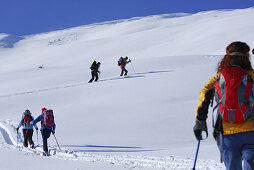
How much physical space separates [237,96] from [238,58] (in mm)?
384

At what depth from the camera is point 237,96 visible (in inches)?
103

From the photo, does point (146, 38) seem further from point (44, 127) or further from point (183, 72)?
point (44, 127)

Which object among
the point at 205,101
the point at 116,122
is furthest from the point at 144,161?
the point at 116,122

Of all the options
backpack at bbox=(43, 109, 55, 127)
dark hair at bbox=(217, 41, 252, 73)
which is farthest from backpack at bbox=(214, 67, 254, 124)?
backpack at bbox=(43, 109, 55, 127)

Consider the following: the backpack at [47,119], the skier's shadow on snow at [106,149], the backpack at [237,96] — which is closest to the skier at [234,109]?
the backpack at [237,96]

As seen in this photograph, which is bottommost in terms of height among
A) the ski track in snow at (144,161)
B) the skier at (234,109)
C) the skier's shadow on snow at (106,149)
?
the ski track in snow at (144,161)

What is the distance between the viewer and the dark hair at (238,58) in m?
2.75

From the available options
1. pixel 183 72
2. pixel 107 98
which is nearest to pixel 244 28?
pixel 183 72

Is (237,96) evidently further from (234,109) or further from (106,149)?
(106,149)

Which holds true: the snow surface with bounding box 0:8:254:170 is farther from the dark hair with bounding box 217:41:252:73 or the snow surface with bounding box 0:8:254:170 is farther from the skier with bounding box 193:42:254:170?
the dark hair with bounding box 217:41:252:73

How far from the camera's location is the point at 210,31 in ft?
189

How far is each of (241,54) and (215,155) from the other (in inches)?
151

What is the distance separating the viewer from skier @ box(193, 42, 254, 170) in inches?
103

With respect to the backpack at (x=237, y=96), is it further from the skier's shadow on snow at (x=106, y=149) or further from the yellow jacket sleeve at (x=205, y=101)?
the skier's shadow on snow at (x=106, y=149)
